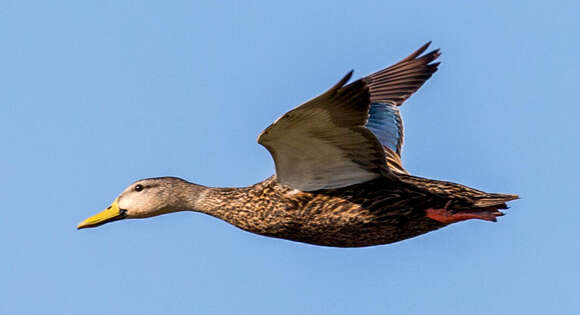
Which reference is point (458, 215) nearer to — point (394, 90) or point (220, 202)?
point (220, 202)

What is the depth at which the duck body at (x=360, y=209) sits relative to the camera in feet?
34.9

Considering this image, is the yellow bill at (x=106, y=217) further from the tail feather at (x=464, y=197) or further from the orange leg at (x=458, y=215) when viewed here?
the orange leg at (x=458, y=215)

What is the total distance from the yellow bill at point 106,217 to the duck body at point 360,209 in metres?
1.51

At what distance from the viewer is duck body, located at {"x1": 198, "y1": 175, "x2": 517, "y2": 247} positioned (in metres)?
10.6

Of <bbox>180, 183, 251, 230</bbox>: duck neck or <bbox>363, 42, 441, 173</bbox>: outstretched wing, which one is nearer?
<bbox>180, 183, 251, 230</bbox>: duck neck

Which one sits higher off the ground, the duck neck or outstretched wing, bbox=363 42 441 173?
outstretched wing, bbox=363 42 441 173

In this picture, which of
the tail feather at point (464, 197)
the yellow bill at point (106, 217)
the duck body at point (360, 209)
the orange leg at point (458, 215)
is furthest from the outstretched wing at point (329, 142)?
the yellow bill at point (106, 217)

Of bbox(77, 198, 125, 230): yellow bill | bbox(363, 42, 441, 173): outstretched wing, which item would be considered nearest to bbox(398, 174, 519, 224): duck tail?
bbox(363, 42, 441, 173): outstretched wing

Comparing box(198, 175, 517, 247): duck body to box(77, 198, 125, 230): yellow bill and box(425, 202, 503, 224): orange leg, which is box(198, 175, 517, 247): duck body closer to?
box(425, 202, 503, 224): orange leg

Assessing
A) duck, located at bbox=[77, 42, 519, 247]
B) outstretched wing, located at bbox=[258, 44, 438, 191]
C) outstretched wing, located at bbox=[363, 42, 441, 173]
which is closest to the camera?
outstretched wing, located at bbox=[258, 44, 438, 191]

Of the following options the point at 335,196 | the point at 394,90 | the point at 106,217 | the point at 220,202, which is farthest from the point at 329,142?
the point at 394,90

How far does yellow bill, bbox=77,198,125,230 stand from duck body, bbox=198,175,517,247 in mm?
1511

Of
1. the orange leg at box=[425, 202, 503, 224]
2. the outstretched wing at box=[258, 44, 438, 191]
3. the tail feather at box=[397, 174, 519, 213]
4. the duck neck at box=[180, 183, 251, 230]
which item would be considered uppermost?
the outstretched wing at box=[258, 44, 438, 191]

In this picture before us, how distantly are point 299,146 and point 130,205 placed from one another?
2.40m
